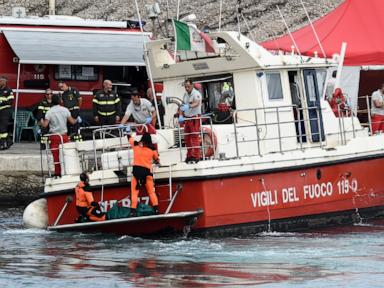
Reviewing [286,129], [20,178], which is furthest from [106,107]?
[286,129]

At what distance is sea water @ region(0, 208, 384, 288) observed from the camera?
1453cm

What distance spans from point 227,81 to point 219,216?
245 cm

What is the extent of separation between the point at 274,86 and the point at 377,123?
2.65 metres

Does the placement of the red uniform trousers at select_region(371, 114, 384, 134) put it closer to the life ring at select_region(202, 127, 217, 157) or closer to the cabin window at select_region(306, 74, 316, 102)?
the cabin window at select_region(306, 74, 316, 102)

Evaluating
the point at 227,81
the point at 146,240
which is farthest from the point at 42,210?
the point at 227,81

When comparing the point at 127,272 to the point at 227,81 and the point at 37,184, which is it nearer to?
the point at 227,81

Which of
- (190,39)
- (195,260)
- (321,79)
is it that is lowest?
(195,260)

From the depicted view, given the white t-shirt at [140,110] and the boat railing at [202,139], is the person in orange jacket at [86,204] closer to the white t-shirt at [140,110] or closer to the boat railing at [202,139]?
the boat railing at [202,139]

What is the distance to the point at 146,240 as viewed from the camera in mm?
17469

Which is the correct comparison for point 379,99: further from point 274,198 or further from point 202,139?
point 202,139

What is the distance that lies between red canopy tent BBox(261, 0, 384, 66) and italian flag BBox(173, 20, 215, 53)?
5.21 metres

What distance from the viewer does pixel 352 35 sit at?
24.4 m

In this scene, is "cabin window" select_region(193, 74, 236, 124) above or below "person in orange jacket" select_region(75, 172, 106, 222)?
above

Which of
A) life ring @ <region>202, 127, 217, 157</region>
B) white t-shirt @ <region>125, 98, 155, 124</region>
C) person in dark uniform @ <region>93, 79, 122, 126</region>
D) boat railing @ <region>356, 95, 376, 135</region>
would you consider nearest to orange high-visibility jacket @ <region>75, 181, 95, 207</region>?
life ring @ <region>202, 127, 217, 157</region>
